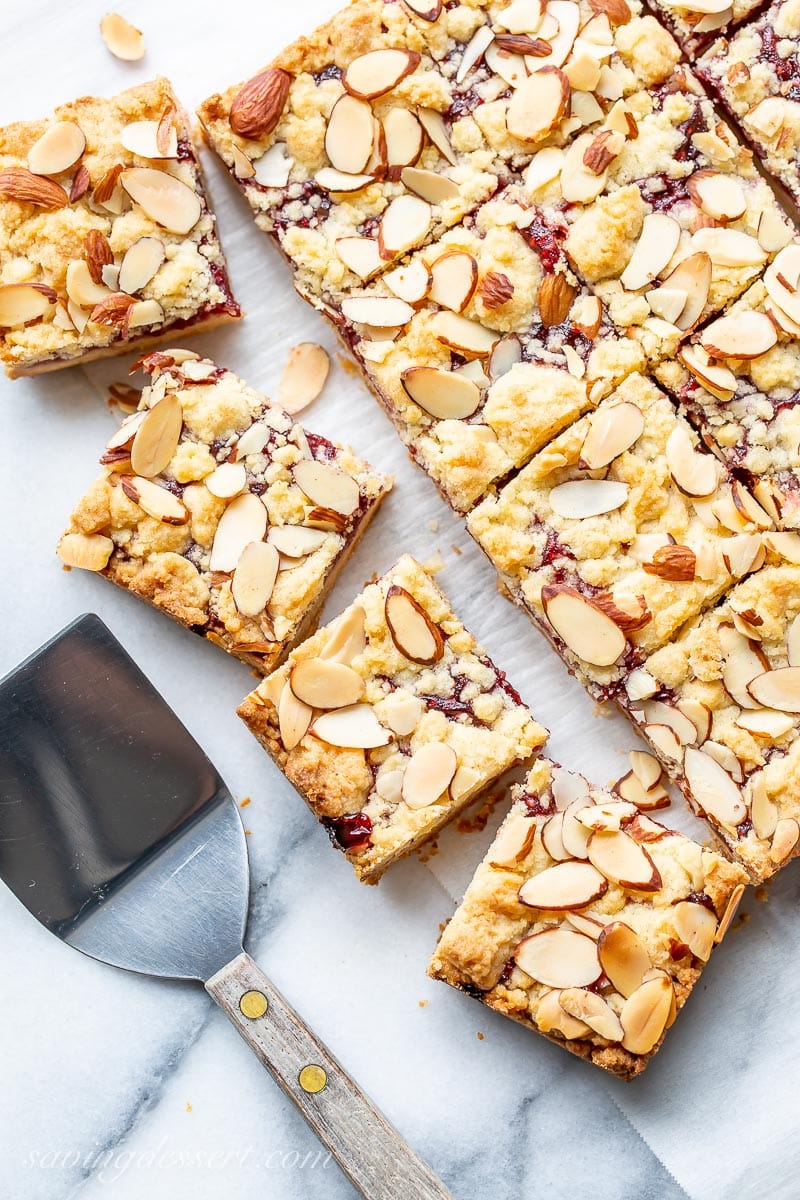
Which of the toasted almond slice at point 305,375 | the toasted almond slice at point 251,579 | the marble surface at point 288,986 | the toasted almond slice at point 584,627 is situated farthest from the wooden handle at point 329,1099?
the toasted almond slice at point 305,375

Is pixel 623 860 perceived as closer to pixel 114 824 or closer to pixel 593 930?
pixel 593 930

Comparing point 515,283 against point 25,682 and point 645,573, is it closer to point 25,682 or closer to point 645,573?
point 645,573

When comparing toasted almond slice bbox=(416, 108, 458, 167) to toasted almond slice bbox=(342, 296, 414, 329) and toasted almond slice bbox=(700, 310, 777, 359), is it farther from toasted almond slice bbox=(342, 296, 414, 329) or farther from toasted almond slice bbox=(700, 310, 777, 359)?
toasted almond slice bbox=(700, 310, 777, 359)

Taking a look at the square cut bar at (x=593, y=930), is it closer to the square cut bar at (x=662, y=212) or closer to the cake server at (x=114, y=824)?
the cake server at (x=114, y=824)

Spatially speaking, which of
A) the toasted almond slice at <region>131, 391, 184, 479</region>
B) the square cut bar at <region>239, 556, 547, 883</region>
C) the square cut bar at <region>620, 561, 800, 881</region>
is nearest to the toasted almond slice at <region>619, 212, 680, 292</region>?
the square cut bar at <region>620, 561, 800, 881</region>

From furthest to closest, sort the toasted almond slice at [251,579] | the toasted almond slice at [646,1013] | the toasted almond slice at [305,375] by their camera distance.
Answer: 1. the toasted almond slice at [305,375]
2. the toasted almond slice at [251,579]
3. the toasted almond slice at [646,1013]

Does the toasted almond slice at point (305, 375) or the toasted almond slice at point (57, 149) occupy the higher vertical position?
the toasted almond slice at point (57, 149)
